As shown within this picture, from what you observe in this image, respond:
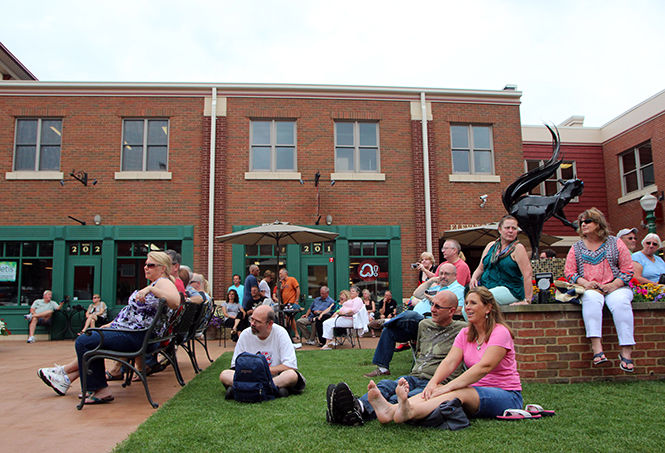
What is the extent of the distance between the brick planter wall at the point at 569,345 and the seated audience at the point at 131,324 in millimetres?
3516

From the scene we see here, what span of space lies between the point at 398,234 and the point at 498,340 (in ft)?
35.0

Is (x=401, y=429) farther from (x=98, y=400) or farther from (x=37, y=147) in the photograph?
(x=37, y=147)

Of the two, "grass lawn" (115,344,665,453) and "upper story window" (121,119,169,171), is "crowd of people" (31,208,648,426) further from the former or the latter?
"upper story window" (121,119,169,171)

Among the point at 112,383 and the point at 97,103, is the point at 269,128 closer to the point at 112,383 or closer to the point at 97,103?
the point at 97,103

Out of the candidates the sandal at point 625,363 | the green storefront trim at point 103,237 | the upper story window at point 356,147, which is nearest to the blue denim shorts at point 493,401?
the sandal at point 625,363

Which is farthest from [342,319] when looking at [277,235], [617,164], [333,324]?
[617,164]

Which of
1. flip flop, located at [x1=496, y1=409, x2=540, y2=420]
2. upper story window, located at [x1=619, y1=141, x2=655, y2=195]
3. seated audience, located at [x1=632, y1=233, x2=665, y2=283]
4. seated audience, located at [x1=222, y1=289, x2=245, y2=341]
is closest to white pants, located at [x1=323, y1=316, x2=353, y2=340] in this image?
seated audience, located at [x1=222, y1=289, x2=245, y2=341]

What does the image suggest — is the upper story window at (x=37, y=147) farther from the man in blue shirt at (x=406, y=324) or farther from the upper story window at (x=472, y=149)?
the man in blue shirt at (x=406, y=324)

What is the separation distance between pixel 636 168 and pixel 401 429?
17413 millimetres

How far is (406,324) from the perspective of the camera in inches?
229

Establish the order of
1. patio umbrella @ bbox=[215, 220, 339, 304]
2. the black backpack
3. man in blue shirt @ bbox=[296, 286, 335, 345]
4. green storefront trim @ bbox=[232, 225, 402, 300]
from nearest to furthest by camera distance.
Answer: the black backpack → patio umbrella @ bbox=[215, 220, 339, 304] → man in blue shirt @ bbox=[296, 286, 335, 345] → green storefront trim @ bbox=[232, 225, 402, 300]

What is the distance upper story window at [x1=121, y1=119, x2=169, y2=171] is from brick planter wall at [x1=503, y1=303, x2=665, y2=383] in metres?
11.4

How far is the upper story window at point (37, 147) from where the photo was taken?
14.4 metres

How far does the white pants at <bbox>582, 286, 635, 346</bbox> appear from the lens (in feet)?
17.6
